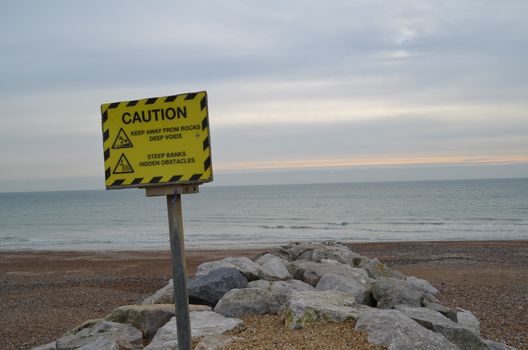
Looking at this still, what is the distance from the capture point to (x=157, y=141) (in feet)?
13.5

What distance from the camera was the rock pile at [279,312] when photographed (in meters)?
5.55

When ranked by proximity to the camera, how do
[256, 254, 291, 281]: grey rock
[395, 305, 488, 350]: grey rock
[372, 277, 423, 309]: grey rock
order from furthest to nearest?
[256, 254, 291, 281]: grey rock, [372, 277, 423, 309]: grey rock, [395, 305, 488, 350]: grey rock

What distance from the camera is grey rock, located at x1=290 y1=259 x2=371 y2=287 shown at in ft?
29.6

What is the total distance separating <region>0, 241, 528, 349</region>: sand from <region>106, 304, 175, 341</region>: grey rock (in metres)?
1.16

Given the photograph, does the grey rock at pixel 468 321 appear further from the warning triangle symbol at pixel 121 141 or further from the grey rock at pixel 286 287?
the warning triangle symbol at pixel 121 141

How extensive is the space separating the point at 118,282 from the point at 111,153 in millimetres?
13515

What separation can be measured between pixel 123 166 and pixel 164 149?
0.38 metres

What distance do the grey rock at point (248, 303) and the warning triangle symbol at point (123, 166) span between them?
3.10 metres

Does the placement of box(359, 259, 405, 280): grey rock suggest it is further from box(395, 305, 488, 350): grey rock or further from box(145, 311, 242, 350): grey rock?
box(145, 311, 242, 350): grey rock

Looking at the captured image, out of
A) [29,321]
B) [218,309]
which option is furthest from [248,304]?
[29,321]

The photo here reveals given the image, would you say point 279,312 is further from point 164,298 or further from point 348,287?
point 164,298

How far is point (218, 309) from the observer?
6766 millimetres

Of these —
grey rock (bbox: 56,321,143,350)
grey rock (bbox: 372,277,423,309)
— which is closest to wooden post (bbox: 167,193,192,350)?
grey rock (bbox: 56,321,143,350)

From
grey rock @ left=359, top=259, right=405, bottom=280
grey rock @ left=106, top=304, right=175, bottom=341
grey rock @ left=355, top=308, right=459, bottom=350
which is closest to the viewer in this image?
grey rock @ left=355, top=308, right=459, bottom=350
